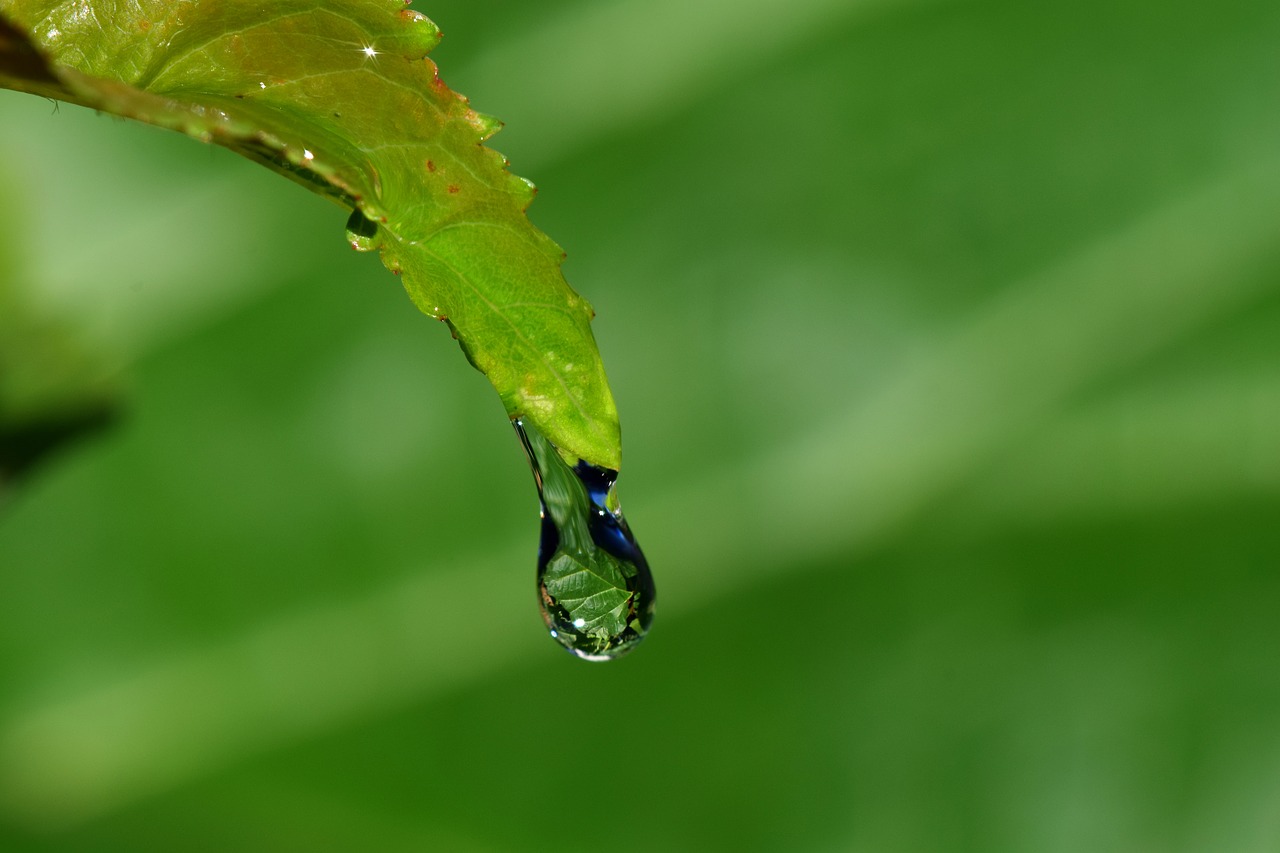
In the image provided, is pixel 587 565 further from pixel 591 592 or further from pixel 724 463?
pixel 724 463

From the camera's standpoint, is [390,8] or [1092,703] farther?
[1092,703]

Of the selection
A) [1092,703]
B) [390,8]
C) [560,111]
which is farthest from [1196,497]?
[390,8]

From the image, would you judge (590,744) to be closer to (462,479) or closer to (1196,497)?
(462,479)

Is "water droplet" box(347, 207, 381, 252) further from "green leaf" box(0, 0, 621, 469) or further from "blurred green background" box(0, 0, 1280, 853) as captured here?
"blurred green background" box(0, 0, 1280, 853)

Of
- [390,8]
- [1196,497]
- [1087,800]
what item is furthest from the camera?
[1196,497]

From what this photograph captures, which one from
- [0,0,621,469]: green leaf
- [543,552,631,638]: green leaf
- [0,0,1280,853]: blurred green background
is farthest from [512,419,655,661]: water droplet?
[0,0,1280,853]: blurred green background

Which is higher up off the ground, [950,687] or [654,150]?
[654,150]

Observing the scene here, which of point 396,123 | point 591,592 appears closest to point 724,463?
point 591,592

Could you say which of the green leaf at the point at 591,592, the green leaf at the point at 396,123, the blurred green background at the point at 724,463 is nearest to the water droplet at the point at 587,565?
the green leaf at the point at 591,592
